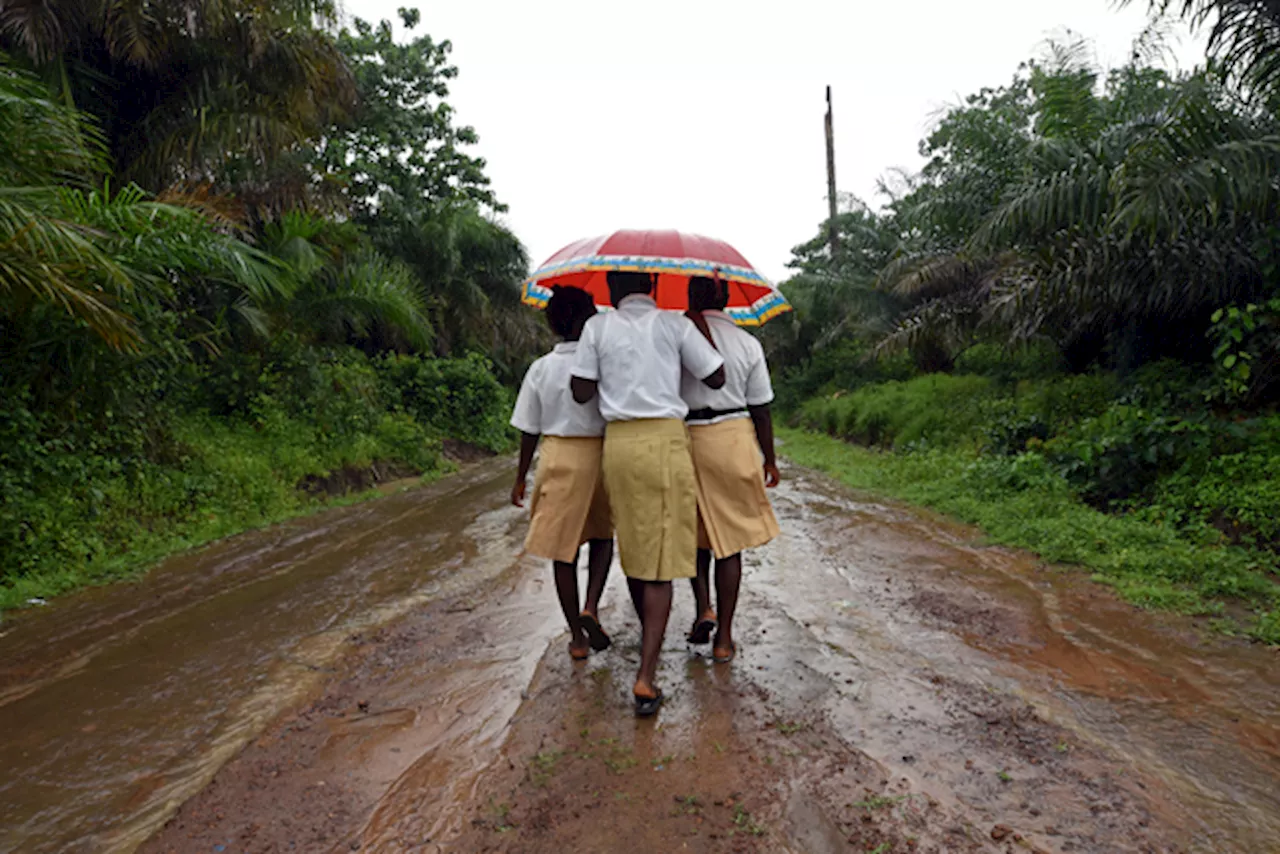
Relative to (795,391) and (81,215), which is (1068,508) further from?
(795,391)

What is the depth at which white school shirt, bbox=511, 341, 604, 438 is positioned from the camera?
136 inches

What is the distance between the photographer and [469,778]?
2.64 metres

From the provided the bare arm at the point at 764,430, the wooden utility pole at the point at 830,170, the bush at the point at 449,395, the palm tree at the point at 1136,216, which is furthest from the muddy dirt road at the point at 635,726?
the wooden utility pole at the point at 830,170

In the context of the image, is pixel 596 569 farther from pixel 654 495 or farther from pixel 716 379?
pixel 716 379

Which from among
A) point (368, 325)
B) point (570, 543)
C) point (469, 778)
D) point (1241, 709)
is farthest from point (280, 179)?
point (1241, 709)

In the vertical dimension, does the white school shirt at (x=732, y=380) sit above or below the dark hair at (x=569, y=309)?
below

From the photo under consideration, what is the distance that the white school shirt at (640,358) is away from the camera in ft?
10.3

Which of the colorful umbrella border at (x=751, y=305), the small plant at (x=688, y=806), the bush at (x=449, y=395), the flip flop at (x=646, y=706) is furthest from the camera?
the bush at (x=449, y=395)

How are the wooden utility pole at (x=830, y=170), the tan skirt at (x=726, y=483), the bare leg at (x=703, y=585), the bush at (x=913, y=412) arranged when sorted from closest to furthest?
the tan skirt at (x=726, y=483) → the bare leg at (x=703, y=585) → the bush at (x=913, y=412) → the wooden utility pole at (x=830, y=170)

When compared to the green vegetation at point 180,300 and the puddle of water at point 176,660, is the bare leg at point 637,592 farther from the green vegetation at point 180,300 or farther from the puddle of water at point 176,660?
the green vegetation at point 180,300

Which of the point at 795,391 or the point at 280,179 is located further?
the point at 795,391

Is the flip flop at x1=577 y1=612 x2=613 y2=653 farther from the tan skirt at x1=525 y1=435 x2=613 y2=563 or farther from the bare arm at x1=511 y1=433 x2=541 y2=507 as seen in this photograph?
the bare arm at x1=511 y1=433 x2=541 y2=507

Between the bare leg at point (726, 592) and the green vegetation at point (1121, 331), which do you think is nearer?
the bare leg at point (726, 592)

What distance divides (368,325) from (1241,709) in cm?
1393
